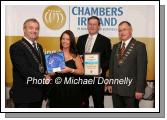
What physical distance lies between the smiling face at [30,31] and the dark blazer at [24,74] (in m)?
0.06

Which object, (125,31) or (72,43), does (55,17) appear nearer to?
(72,43)

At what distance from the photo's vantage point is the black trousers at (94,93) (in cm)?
316

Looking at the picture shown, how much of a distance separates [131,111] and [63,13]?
47.2 inches

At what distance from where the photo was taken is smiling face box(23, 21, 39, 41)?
3137 millimetres

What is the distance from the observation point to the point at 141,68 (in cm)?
311

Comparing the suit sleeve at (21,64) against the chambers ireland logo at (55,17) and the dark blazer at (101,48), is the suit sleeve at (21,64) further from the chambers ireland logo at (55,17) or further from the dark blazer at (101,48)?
the dark blazer at (101,48)

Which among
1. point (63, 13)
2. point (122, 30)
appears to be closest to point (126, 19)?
point (122, 30)

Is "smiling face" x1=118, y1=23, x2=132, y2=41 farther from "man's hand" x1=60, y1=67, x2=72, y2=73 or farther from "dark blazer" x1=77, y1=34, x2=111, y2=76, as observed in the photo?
"man's hand" x1=60, y1=67, x2=72, y2=73

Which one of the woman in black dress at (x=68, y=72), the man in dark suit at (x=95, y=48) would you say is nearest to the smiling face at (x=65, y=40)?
the woman in black dress at (x=68, y=72)

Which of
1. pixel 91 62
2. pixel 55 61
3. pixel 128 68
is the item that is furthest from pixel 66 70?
pixel 128 68

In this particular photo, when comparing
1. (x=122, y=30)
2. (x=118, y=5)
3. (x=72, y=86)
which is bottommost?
(x=72, y=86)

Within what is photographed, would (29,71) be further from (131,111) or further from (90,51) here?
(131,111)

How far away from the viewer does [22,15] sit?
10.3ft

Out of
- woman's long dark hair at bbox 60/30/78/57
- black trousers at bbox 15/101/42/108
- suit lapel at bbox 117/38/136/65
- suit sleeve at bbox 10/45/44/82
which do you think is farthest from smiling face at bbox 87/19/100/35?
black trousers at bbox 15/101/42/108
